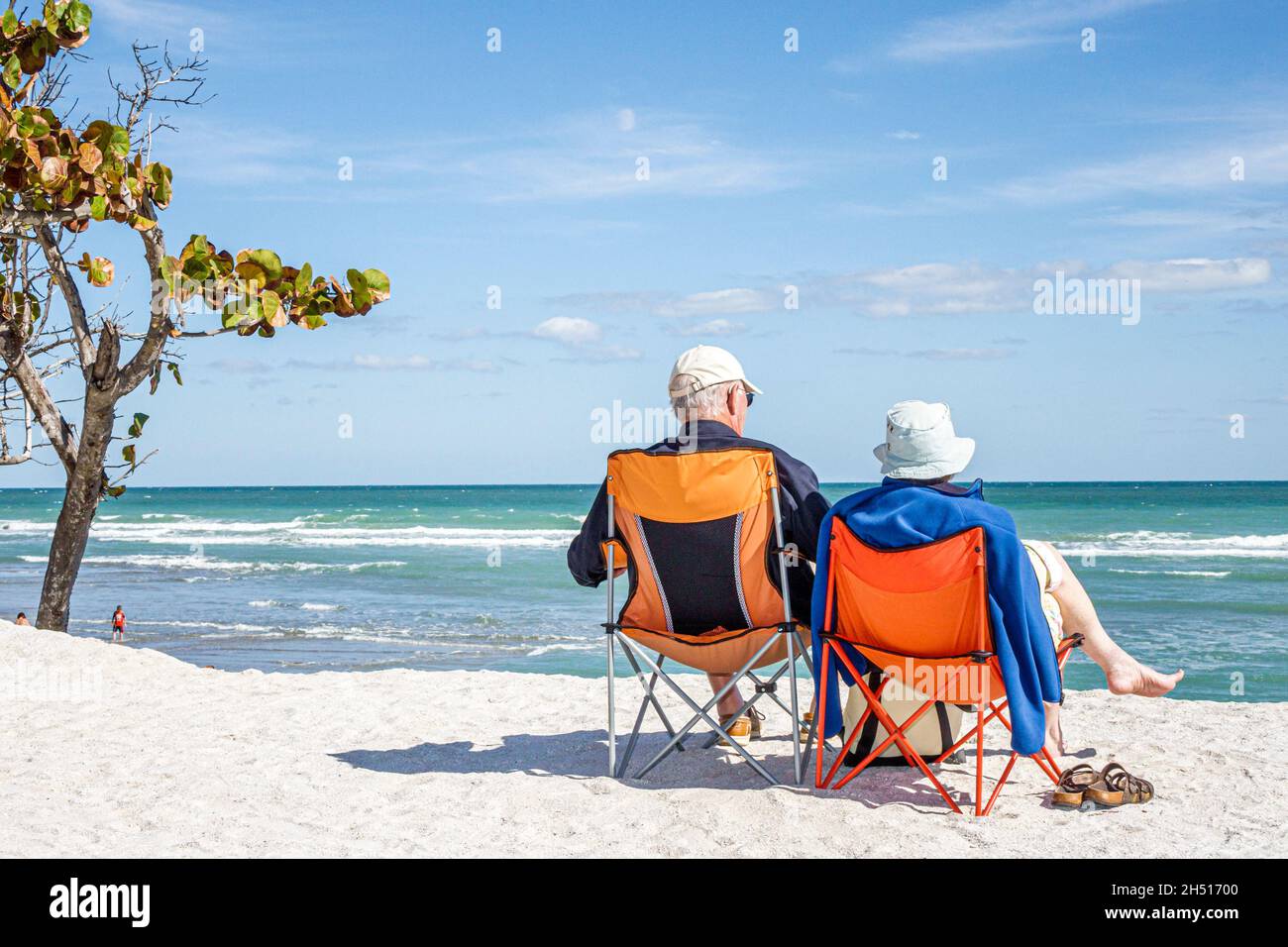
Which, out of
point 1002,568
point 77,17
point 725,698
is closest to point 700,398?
point 1002,568

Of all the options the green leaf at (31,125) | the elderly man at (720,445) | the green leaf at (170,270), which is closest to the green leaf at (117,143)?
the green leaf at (31,125)

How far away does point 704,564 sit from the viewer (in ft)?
13.7

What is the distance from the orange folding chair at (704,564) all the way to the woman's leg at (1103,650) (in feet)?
2.90

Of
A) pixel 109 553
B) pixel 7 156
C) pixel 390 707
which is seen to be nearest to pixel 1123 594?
pixel 390 707

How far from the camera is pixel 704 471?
4.05m

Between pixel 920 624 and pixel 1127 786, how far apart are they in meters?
0.88

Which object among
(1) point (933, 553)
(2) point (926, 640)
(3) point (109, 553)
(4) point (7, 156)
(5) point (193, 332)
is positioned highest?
(4) point (7, 156)

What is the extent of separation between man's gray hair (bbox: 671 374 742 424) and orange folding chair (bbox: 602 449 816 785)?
11.3 inches

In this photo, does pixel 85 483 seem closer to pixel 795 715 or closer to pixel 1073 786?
pixel 795 715

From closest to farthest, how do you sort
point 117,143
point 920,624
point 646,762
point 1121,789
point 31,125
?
point 920,624 < point 1121,789 < point 646,762 < point 31,125 < point 117,143
